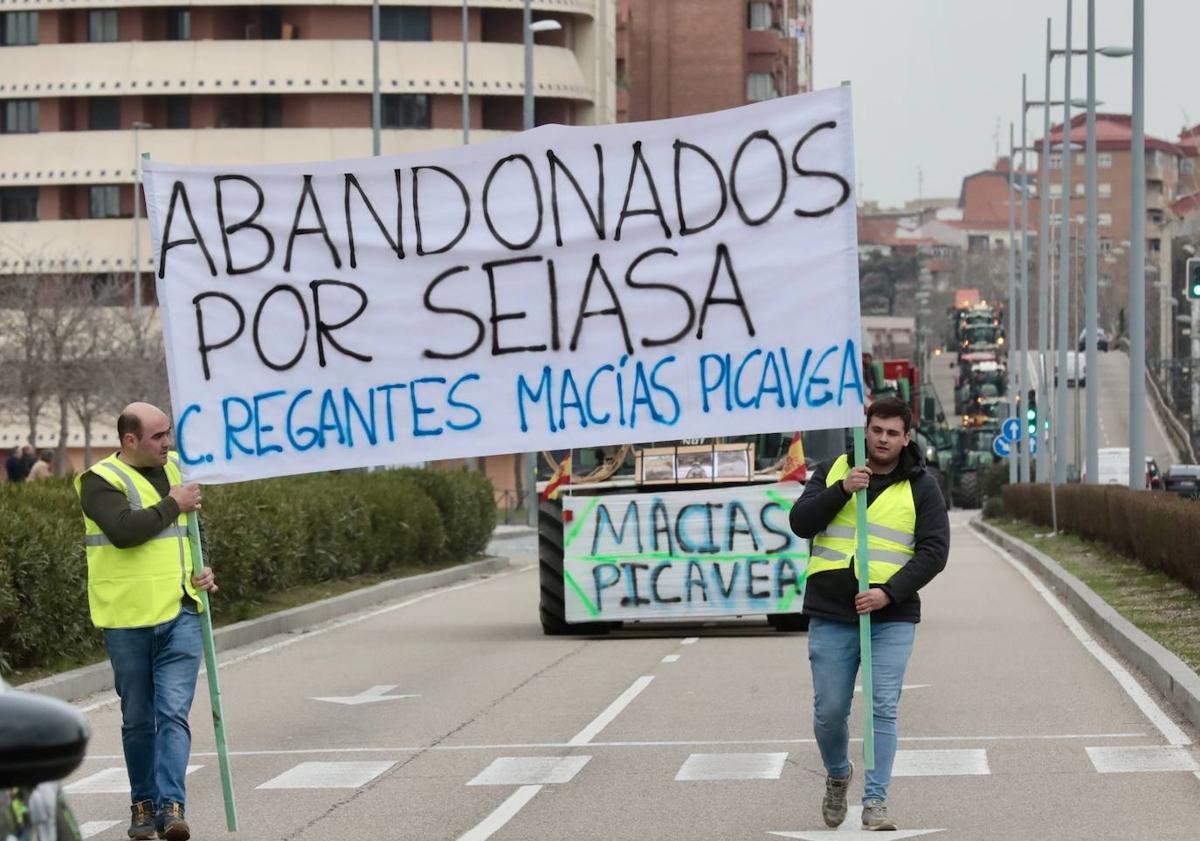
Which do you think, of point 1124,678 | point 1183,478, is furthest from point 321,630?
point 1183,478

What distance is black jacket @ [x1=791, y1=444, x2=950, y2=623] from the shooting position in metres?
9.30

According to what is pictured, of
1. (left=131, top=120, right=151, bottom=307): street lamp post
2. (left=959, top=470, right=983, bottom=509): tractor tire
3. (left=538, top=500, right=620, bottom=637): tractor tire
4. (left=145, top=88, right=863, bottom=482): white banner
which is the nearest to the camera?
(left=145, top=88, right=863, bottom=482): white banner

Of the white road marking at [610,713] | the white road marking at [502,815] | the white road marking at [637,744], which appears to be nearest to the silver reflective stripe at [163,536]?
the white road marking at [502,815]

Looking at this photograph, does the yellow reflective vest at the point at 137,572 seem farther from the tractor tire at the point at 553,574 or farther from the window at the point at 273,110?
the window at the point at 273,110

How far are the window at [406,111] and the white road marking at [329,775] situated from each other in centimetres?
7033

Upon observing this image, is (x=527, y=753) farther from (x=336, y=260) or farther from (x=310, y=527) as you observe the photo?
(x=310, y=527)

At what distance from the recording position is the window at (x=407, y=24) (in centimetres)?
8200

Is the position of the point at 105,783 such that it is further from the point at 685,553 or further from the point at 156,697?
the point at 685,553

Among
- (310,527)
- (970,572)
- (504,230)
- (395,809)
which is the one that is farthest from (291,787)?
(970,572)

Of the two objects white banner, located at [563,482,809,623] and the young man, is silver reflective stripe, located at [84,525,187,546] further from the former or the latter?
white banner, located at [563,482,809,623]

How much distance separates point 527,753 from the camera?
12.6 m

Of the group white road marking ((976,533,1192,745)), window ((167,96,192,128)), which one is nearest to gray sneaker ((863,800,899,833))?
white road marking ((976,533,1192,745))

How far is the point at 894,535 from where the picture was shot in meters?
9.41

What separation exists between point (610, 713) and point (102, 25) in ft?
239
